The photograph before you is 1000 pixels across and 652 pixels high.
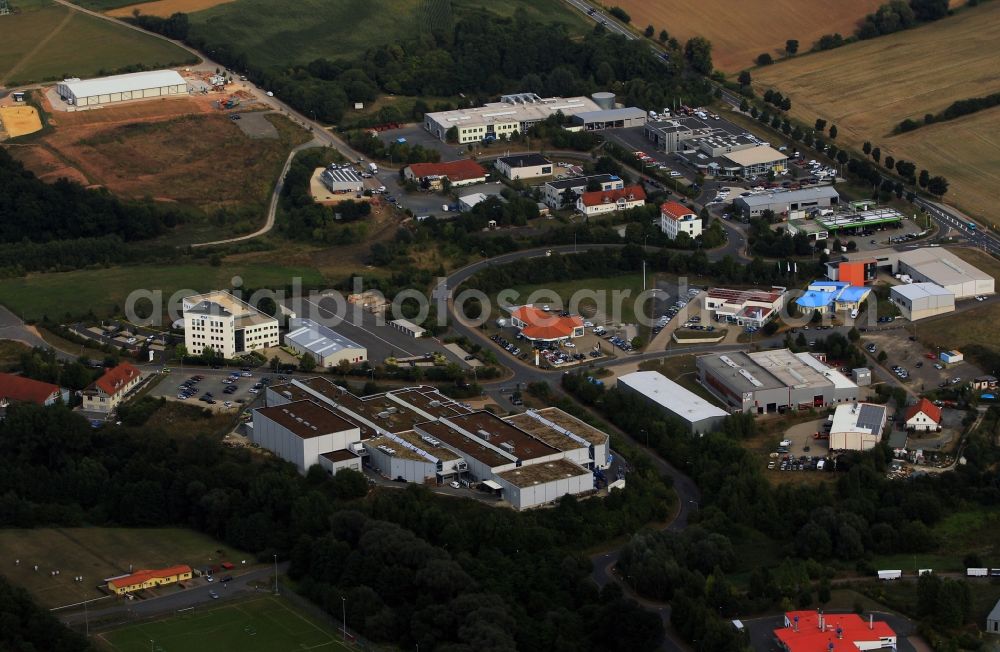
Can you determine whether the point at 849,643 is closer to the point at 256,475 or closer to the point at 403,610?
the point at 403,610

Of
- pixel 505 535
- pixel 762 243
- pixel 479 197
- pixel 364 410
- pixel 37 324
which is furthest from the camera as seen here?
pixel 479 197

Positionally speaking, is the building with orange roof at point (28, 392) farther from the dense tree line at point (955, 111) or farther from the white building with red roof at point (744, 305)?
the dense tree line at point (955, 111)

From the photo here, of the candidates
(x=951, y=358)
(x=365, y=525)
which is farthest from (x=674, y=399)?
(x=365, y=525)

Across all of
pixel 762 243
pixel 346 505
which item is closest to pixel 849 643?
pixel 346 505

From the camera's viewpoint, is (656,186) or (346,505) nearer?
(346,505)

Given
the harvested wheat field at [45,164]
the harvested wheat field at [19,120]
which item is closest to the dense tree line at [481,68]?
the harvested wheat field at [19,120]

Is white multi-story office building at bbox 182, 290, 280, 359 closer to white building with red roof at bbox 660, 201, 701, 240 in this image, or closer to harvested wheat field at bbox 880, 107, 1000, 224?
white building with red roof at bbox 660, 201, 701, 240

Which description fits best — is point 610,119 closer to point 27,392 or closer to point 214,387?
point 214,387

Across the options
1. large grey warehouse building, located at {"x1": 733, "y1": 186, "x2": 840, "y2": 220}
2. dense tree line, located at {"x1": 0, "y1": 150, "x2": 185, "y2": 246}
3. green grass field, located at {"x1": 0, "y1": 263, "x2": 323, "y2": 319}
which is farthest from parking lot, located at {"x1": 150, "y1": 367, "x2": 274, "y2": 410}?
large grey warehouse building, located at {"x1": 733, "y1": 186, "x2": 840, "y2": 220}
